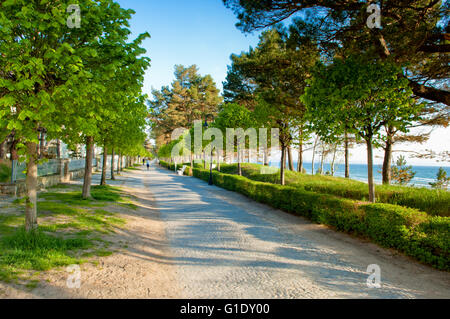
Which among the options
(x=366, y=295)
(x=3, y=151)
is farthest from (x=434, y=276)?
(x=3, y=151)

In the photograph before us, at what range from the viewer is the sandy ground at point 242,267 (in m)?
3.73

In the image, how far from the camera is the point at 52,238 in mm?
5023

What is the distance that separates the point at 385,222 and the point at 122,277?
5.57 meters

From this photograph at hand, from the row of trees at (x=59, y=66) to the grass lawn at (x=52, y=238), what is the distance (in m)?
0.56

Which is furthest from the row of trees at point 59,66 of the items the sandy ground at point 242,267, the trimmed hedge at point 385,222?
the trimmed hedge at point 385,222

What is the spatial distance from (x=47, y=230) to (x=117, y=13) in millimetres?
4906

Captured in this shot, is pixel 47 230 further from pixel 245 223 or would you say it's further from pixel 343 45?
pixel 343 45

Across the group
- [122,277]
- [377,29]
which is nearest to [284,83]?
[377,29]

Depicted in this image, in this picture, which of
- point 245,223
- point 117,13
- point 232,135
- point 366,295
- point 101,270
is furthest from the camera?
point 232,135

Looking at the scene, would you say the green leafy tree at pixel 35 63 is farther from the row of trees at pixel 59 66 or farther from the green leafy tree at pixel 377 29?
the green leafy tree at pixel 377 29

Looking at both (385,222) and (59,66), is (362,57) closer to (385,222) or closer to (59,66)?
(385,222)

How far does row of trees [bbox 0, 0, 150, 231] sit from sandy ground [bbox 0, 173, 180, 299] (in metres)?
1.81

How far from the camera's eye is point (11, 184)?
399 inches

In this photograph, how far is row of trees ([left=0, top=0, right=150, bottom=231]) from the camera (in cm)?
385
